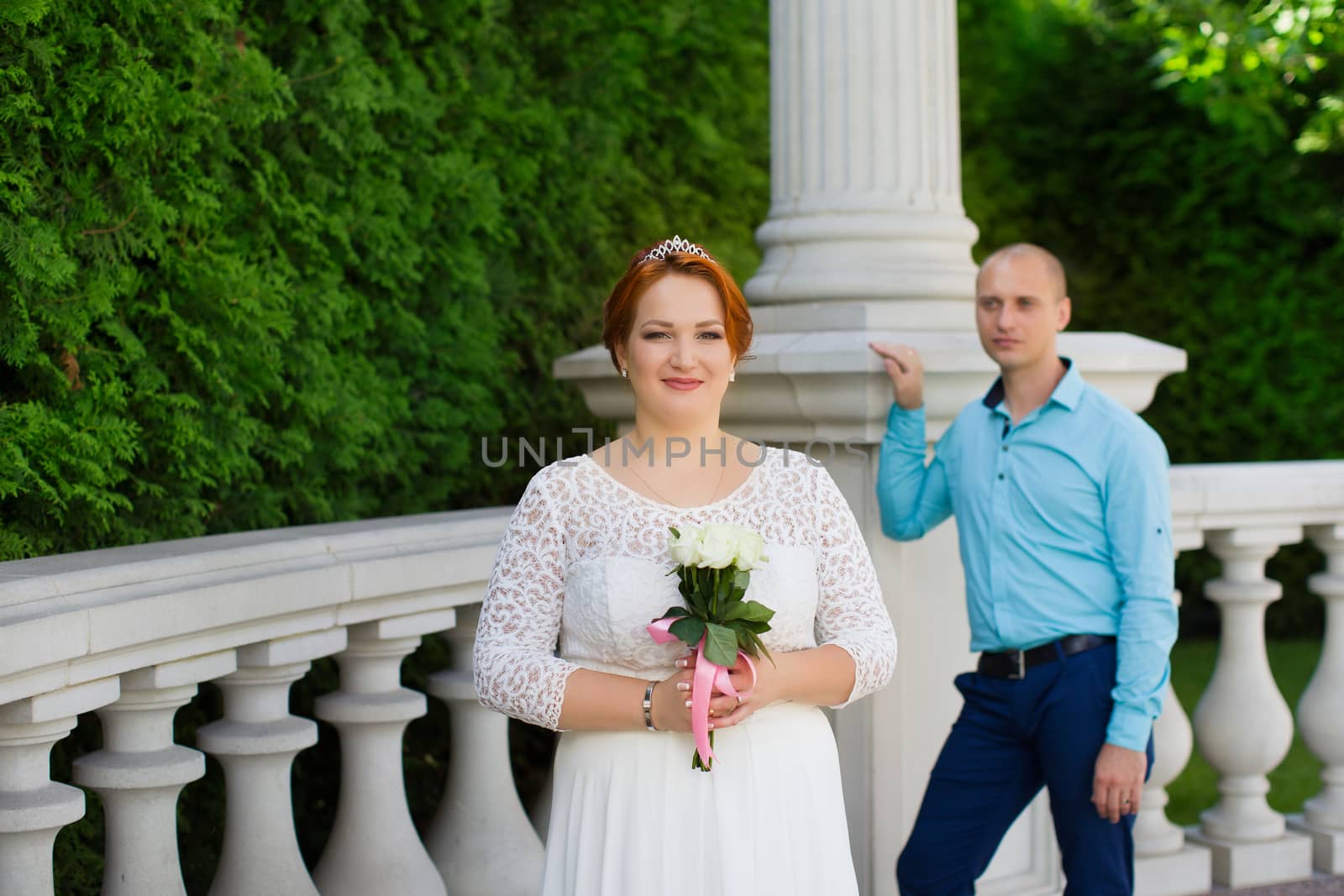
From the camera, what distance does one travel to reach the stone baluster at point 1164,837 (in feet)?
13.2

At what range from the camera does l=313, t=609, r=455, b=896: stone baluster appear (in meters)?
2.92

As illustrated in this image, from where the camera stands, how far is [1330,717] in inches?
168

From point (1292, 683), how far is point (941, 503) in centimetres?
515

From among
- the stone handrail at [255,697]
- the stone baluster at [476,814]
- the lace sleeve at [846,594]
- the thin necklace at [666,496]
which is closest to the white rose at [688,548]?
the thin necklace at [666,496]

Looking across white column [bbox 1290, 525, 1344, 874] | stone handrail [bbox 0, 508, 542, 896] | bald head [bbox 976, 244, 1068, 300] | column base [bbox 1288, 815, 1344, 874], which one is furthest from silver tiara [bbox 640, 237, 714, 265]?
column base [bbox 1288, 815, 1344, 874]

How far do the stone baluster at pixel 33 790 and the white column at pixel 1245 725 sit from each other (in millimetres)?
3187

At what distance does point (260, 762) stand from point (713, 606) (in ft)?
3.64

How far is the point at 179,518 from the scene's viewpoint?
3389 millimetres

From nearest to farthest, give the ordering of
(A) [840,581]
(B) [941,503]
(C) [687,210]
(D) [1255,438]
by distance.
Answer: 1. (A) [840,581]
2. (B) [941,503]
3. (C) [687,210]
4. (D) [1255,438]

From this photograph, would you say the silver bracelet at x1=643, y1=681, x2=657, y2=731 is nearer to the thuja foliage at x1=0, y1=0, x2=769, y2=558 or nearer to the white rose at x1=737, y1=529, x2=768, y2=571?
the white rose at x1=737, y1=529, x2=768, y2=571

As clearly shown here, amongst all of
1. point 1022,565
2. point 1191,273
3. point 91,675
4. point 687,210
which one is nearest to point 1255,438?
point 1191,273

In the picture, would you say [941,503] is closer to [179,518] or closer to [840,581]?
[840,581]

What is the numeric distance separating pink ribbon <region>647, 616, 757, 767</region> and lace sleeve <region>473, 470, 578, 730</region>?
0.59ft

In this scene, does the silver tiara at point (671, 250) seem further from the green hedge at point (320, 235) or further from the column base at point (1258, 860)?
the column base at point (1258, 860)
